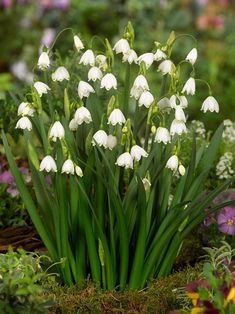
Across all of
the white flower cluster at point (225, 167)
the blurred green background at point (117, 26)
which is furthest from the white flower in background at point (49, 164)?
the blurred green background at point (117, 26)

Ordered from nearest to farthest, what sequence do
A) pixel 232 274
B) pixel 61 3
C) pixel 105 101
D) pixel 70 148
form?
pixel 232 274 → pixel 70 148 → pixel 105 101 → pixel 61 3

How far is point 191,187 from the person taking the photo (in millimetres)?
2836

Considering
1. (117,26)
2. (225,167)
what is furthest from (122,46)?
(117,26)

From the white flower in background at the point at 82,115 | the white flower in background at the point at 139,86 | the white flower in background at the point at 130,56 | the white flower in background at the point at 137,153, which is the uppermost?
the white flower in background at the point at 130,56

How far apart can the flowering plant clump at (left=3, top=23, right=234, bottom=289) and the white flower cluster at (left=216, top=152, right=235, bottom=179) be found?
0.54m

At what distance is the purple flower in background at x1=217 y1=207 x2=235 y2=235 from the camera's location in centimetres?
302

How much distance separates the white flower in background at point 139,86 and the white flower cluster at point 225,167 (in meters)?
0.84

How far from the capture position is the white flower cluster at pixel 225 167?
344 cm

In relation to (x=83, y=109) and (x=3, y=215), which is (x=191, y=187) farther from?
(x=3, y=215)

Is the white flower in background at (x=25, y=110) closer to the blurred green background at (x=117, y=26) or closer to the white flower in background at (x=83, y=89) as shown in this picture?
the white flower in background at (x=83, y=89)

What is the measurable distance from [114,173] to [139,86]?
12.2 inches

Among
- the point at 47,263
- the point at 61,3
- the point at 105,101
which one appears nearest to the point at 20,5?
the point at 61,3

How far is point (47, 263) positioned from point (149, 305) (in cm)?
43

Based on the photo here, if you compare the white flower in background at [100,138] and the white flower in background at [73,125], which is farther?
the white flower in background at [73,125]
